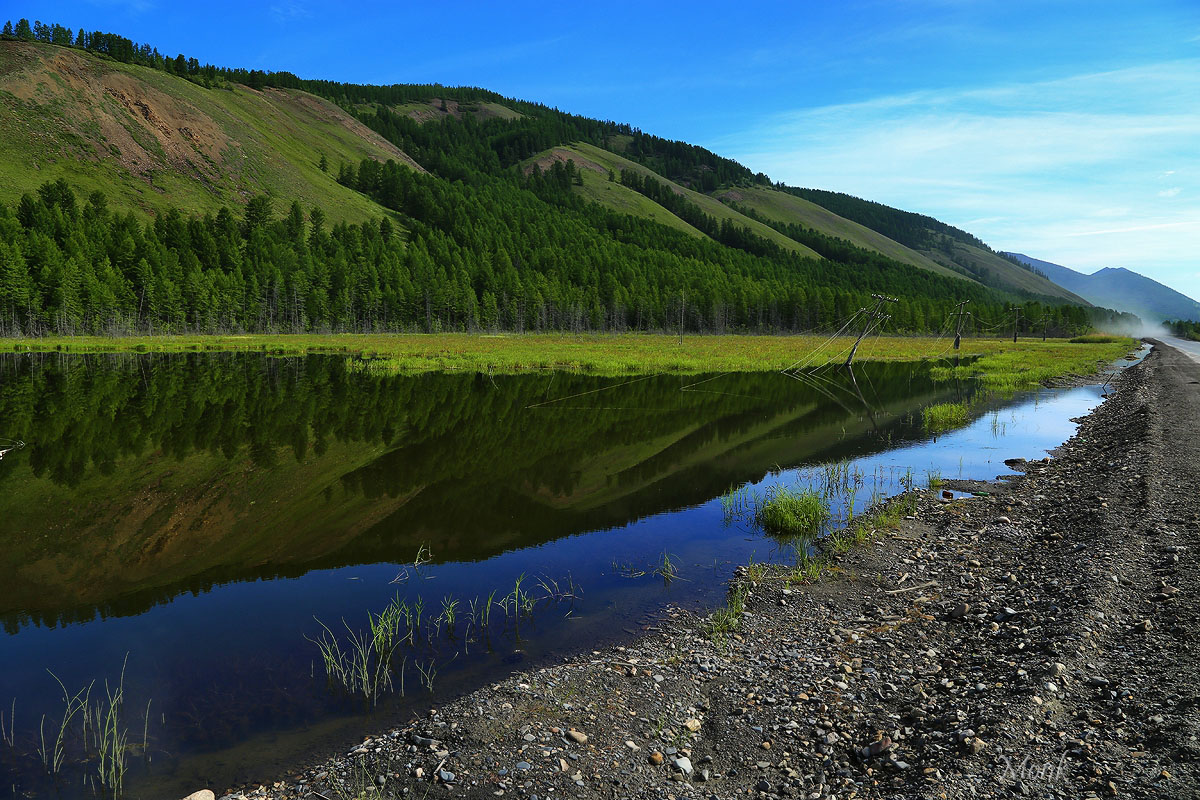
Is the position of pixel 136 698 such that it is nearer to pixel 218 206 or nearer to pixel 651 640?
pixel 651 640

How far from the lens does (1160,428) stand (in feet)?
76.8

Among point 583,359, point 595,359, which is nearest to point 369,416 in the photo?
point 583,359

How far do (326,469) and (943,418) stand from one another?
29191mm

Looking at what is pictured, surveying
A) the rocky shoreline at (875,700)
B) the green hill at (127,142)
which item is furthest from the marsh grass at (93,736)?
the green hill at (127,142)

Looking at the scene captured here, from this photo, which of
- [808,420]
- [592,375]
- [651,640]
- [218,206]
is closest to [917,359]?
[592,375]

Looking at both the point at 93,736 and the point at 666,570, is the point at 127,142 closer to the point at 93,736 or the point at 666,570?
the point at 93,736

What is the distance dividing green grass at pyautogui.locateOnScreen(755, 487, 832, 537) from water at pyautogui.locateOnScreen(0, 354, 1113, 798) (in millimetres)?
826

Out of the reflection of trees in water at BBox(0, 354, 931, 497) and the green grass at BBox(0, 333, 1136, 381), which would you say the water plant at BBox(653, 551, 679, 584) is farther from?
the green grass at BBox(0, 333, 1136, 381)

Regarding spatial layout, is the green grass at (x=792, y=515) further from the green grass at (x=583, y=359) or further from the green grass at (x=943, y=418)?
the green grass at (x=583, y=359)

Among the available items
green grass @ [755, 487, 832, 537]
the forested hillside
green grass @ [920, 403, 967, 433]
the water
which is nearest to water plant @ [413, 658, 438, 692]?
the water

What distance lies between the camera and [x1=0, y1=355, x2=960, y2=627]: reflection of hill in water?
1401cm

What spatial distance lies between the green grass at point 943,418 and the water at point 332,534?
1.11 meters

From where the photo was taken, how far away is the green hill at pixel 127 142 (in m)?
144

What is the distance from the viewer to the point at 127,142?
16188 cm
